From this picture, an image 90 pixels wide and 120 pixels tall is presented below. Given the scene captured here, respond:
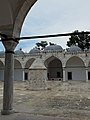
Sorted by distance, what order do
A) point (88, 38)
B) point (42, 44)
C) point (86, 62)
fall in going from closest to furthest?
point (86, 62), point (88, 38), point (42, 44)

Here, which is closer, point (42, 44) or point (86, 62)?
point (86, 62)

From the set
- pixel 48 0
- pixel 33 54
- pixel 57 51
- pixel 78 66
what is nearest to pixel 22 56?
pixel 33 54

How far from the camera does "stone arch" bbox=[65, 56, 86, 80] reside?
33.4 meters

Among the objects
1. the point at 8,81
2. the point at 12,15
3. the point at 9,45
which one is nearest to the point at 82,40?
the point at 12,15

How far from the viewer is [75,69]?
34094 mm

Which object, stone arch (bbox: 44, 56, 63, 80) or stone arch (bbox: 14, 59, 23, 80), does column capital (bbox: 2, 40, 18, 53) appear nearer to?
stone arch (bbox: 44, 56, 63, 80)

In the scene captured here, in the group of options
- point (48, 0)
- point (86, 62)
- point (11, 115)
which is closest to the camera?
point (11, 115)

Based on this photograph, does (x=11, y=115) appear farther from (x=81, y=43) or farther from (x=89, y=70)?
(x=81, y=43)

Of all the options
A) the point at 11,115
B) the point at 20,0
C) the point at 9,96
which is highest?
the point at 20,0

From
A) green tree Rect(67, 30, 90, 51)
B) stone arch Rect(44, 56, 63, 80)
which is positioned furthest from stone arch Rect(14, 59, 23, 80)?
green tree Rect(67, 30, 90, 51)

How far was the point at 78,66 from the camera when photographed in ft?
111

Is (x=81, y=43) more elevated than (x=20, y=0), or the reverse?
(x=81, y=43)

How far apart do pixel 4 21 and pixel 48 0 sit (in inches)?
64.6

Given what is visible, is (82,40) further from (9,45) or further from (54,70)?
(9,45)
